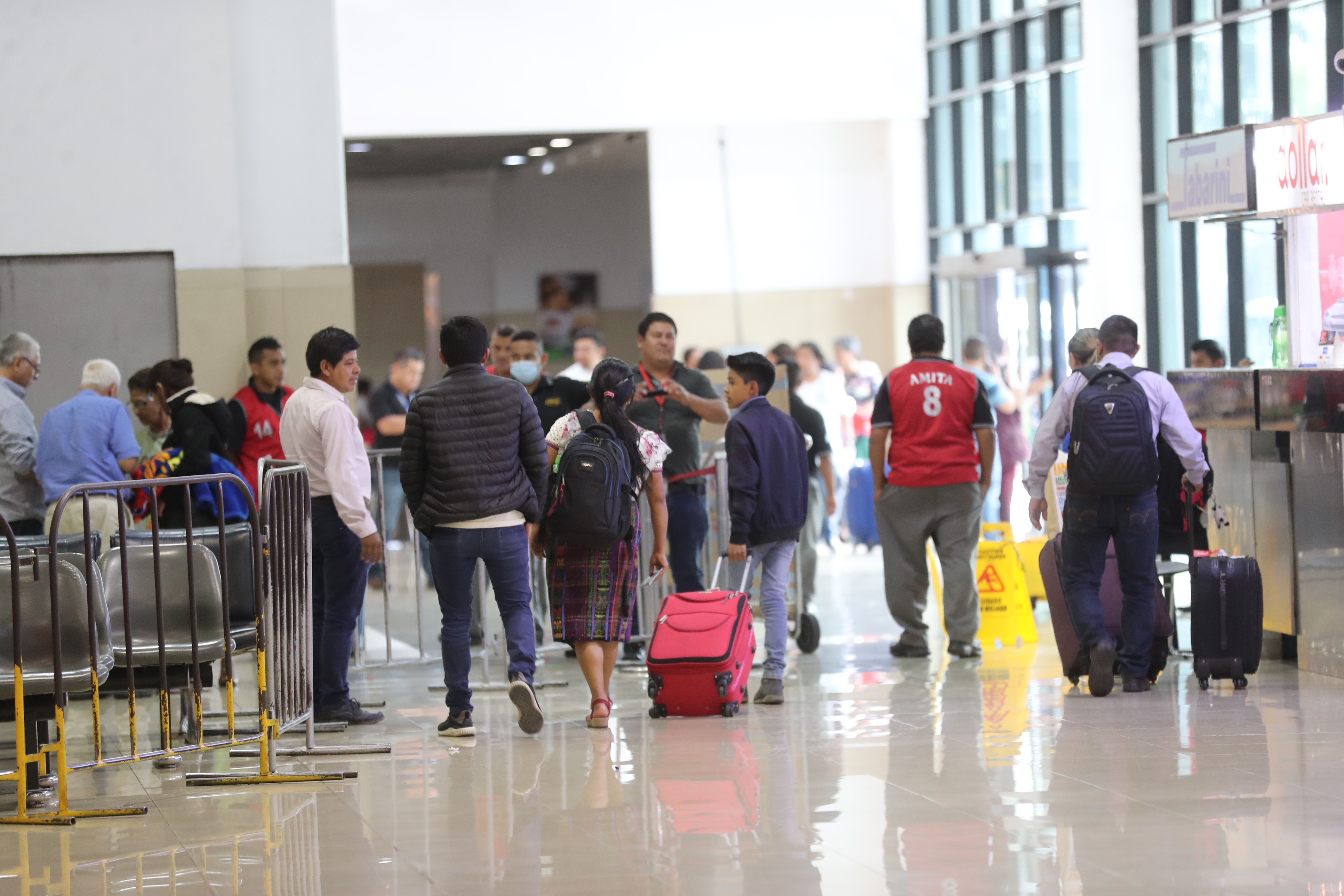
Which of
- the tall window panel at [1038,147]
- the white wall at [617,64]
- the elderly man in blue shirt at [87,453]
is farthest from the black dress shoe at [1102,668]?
the white wall at [617,64]

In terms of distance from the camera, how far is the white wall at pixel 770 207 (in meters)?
16.4

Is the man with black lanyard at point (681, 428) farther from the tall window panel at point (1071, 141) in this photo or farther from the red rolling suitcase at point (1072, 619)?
the tall window panel at point (1071, 141)

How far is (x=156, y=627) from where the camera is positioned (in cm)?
584

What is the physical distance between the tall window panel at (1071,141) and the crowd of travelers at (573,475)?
7.04 meters

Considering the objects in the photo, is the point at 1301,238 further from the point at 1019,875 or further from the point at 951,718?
the point at 1019,875

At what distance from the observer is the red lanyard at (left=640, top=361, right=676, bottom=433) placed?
7.61 meters

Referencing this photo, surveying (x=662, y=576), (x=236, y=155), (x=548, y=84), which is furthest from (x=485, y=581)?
(x=548, y=84)

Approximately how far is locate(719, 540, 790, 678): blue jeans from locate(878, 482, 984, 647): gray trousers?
4.09 feet

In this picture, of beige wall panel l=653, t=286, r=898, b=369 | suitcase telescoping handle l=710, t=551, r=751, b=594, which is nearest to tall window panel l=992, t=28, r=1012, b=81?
beige wall panel l=653, t=286, r=898, b=369

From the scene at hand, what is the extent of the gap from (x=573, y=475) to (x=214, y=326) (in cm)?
454

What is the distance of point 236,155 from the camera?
9922mm

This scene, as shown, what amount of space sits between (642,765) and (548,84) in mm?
10770

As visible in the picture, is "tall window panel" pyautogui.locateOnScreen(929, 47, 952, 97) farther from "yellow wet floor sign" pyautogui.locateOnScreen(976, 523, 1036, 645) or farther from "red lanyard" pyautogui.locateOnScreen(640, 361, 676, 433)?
"red lanyard" pyautogui.locateOnScreen(640, 361, 676, 433)

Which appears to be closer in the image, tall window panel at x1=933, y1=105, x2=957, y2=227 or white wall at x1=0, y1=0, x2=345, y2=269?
white wall at x1=0, y1=0, x2=345, y2=269
